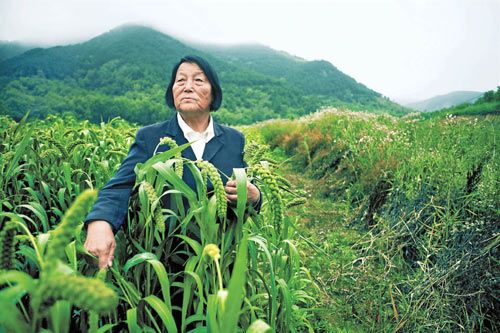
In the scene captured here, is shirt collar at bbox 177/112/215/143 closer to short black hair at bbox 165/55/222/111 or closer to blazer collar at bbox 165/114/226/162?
blazer collar at bbox 165/114/226/162

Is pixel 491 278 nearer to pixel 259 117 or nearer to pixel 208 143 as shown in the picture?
pixel 208 143

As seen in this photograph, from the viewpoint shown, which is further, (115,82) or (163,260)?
(115,82)

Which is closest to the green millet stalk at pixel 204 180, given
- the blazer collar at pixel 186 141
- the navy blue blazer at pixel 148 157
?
the navy blue blazer at pixel 148 157

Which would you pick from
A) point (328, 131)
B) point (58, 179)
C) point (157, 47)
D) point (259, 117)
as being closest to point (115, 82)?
point (259, 117)

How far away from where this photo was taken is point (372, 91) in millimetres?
95688

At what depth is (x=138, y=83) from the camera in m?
45.8

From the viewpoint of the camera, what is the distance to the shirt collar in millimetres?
1927

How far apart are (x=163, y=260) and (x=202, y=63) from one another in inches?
40.5

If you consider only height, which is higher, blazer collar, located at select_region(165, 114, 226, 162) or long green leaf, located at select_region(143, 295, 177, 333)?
blazer collar, located at select_region(165, 114, 226, 162)

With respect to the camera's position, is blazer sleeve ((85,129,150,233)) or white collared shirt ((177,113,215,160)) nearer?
blazer sleeve ((85,129,150,233))

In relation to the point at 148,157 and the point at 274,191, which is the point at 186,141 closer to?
the point at 148,157

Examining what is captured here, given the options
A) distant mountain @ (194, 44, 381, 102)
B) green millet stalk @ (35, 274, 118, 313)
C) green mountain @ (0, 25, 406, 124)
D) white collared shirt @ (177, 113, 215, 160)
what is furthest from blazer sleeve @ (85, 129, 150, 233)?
distant mountain @ (194, 44, 381, 102)

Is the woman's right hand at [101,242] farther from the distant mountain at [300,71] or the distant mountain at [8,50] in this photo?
the distant mountain at [300,71]

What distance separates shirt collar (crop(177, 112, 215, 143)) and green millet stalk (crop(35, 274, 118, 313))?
1.46 m
